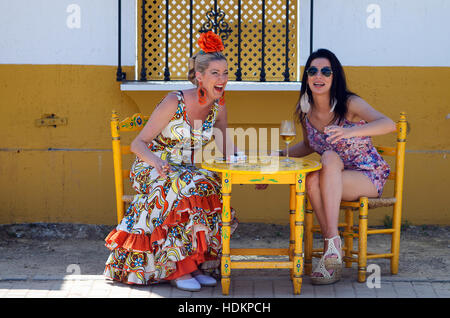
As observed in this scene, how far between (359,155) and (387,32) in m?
1.92

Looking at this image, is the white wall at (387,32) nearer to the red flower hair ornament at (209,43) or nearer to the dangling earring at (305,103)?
the dangling earring at (305,103)

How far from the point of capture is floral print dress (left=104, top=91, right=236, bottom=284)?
13.4 ft

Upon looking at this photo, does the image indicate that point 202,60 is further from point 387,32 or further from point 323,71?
point 387,32

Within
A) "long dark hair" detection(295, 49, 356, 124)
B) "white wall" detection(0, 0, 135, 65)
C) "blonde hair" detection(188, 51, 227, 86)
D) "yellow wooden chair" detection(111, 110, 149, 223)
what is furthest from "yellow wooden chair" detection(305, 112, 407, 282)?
"white wall" detection(0, 0, 135, 65)

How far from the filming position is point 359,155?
4391 mm

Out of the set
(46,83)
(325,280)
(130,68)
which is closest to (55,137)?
(46,83)

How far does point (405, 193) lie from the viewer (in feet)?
19.7

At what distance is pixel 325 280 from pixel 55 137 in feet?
9.78

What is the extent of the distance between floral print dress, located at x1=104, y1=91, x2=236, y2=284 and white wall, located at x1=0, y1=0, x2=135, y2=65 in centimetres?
186

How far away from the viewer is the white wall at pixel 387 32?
19.2 feet

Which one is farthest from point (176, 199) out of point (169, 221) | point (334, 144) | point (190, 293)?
point (334, 144)

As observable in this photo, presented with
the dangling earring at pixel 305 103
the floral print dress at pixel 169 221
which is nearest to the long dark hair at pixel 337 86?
the dangling earring at pixel 305 103

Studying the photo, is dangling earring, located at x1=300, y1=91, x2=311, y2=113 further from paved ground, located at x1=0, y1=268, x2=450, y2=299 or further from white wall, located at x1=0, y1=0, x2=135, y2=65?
white wall, located at x1=0, y1=0, x2=135, y2=65

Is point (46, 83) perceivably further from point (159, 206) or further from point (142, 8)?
point (159, 206)
